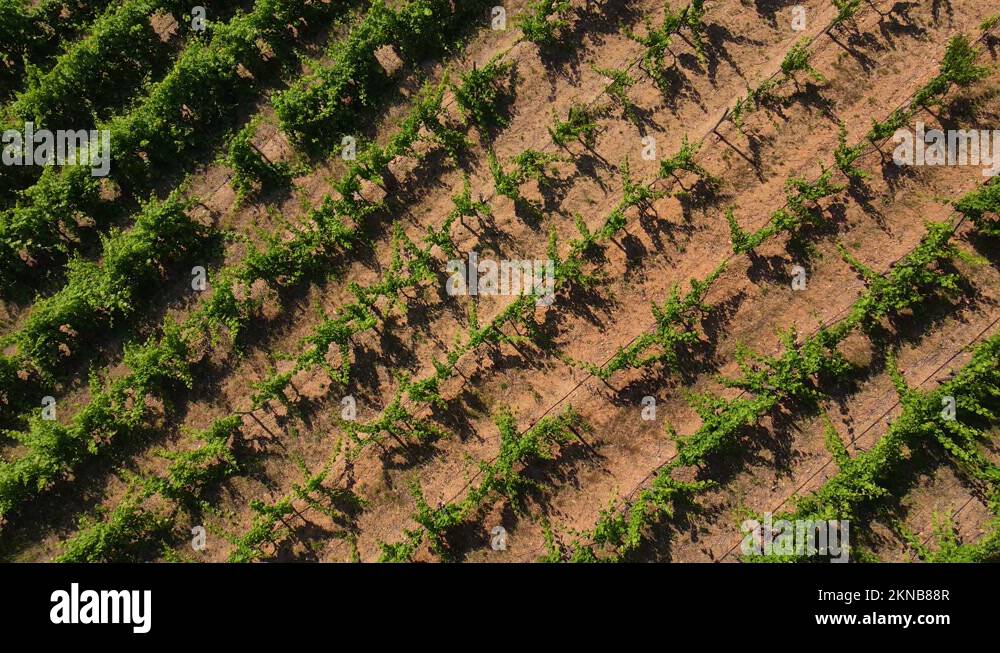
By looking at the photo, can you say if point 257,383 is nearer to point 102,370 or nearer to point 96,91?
point 102,370

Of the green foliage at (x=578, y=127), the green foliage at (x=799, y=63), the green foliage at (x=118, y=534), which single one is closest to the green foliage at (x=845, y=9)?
the green foliage at (x=799, y=63)

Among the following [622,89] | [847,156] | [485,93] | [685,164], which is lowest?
[847,156]

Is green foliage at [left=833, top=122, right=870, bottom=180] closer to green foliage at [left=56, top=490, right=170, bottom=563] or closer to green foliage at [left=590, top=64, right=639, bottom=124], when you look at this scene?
green foliage at [left=590, top=64, right=639, bottom=124]

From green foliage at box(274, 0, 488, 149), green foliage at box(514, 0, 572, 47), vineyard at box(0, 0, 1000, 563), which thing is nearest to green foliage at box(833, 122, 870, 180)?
vineyard at box(0, 0, 1000, 563)

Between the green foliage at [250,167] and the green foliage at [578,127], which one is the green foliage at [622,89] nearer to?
the green foliage at [578,127]

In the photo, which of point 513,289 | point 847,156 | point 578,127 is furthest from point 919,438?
point 578,127

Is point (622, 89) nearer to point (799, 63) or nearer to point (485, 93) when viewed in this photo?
point (485, 93)

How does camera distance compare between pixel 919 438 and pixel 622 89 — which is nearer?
pixel 919 438

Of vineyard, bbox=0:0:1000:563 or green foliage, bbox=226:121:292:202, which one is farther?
green foliage, bbox=226:121:292:202

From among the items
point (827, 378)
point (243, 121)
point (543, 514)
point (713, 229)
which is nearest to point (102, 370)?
point (243, 121)
